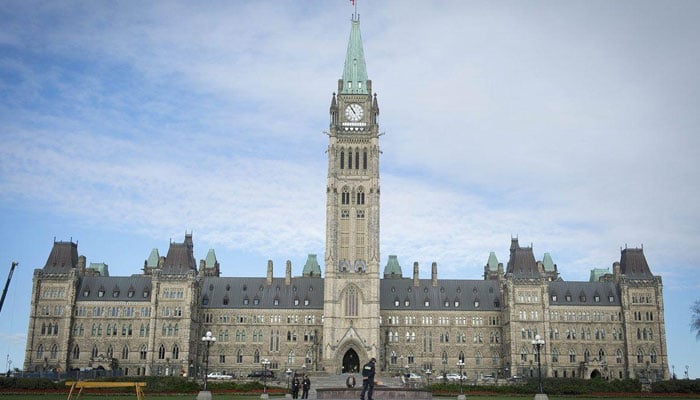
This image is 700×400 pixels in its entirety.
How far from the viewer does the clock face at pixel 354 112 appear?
12619 centimetres

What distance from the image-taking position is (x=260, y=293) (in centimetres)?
13075

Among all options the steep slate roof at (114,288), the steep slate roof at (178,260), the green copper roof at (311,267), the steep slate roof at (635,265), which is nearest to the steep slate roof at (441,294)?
the green copper roof at (311,267)

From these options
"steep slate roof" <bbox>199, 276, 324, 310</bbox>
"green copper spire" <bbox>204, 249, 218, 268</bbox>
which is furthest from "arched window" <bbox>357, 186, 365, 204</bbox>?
"green copper spire" <bbox>204, 249, 218, 268</bbox>

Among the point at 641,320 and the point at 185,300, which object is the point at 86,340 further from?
the point at 641,320

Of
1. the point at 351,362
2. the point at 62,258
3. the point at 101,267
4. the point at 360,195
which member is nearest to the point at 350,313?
the point at 351,362

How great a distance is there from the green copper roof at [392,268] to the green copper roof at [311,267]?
1243 centimetres

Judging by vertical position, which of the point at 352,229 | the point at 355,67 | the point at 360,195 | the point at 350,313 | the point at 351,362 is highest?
the point at 355,67

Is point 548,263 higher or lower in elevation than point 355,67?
lower

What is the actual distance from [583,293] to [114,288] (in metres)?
72.9

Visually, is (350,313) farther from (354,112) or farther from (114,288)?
(114,288)

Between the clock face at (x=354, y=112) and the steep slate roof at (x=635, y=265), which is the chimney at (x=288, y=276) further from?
the steep slate roof at (x=635, y=265)

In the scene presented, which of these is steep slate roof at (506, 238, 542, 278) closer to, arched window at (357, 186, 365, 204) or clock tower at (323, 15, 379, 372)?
clock tower at (323, 15, 379, 372)

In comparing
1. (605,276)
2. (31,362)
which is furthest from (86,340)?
(605,276)

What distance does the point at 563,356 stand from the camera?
124 meters
